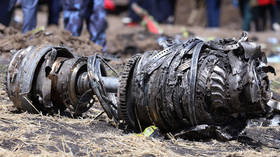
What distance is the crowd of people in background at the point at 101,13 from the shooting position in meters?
6.01

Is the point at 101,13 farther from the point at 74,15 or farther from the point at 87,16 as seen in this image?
the point at 74,15

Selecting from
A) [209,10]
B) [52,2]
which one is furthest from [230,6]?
[52,2]

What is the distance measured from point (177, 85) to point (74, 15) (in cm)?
366

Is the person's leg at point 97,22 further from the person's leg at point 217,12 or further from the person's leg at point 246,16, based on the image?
the person's leg at point 246,16

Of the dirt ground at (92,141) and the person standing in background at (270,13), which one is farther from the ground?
the person standing in background at (270,13)

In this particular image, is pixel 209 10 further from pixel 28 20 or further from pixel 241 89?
pixel 241 89

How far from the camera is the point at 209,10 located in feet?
36.3

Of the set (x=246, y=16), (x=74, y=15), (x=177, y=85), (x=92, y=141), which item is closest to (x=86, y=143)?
(x=92, y=141)

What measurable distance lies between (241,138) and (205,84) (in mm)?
470

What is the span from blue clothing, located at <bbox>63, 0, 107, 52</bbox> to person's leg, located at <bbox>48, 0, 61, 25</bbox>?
172cm

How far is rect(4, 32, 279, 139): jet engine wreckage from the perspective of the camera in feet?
8.39

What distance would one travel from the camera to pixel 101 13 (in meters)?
6.09

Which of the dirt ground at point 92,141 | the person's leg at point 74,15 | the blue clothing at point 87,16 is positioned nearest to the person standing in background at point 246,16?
the blue clothing at point 87,16

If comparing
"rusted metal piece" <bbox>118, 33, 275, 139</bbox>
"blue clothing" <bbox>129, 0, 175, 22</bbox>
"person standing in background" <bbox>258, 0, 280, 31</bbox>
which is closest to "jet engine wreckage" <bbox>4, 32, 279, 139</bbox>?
"rusted metal piece" <bbox>118, 33, 275, 139</bbox>
